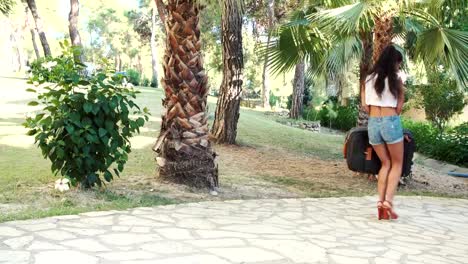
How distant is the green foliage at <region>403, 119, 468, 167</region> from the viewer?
12.0 metres

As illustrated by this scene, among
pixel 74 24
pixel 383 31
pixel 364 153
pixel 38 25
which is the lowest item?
pixel 364 153

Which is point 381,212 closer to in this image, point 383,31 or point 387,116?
point 387,116

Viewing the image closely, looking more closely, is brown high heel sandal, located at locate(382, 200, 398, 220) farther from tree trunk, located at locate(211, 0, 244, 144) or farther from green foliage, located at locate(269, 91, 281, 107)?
green foliage, located at locate(269, 91, 281, 107)

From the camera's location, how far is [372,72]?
502 cm

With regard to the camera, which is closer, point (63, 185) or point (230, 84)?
point (63, 185)

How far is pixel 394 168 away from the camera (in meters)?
4.96

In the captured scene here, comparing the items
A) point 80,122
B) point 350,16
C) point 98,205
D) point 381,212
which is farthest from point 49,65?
point 350,16

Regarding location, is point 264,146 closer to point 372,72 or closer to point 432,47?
point 432,47

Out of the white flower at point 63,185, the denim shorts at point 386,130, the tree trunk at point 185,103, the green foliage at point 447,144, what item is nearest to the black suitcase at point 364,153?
the denim shorts at point 386,130

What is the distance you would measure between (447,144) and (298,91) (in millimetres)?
8603

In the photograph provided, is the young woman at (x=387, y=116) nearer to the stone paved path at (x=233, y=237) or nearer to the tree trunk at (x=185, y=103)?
the stone paved path at (x=233, y=237)

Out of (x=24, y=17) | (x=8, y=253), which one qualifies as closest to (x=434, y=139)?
(x=8, y=253)

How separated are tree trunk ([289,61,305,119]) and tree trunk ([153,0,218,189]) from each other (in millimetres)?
13770

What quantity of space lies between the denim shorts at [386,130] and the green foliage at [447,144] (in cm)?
799
